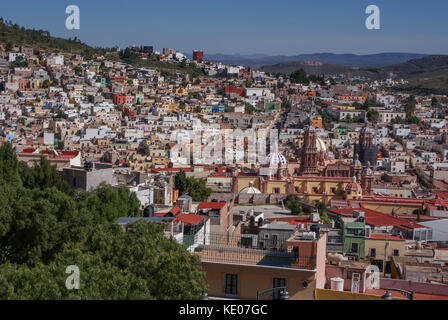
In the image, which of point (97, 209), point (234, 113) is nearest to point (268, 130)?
point (234, 113)

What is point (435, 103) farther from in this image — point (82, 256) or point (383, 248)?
point (82, 256)

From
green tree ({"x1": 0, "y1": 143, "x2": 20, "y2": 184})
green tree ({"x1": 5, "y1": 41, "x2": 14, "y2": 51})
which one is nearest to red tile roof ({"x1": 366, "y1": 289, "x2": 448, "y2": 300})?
green tree ({"x1": 0, "y1": 143, "x2": 20, "y2": 184})

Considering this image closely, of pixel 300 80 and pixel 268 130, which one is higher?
pixel 300 80

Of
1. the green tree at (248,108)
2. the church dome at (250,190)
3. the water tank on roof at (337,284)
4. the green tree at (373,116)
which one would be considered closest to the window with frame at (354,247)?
the water tank on roof at (337,284)

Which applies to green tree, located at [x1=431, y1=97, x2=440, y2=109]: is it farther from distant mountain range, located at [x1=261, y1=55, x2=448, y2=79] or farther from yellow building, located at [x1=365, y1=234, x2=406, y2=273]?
yellow building, located at [x1=365, y1=234, x2=406, y2=273]
